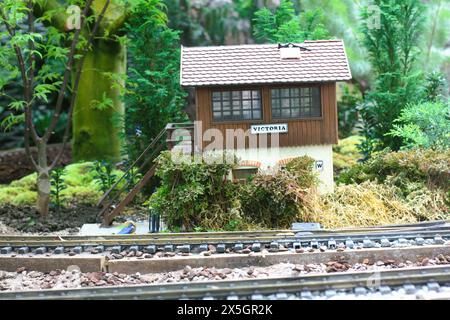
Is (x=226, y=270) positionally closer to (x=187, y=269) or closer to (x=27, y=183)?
(x=187, y=269)

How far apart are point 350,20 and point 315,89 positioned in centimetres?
747

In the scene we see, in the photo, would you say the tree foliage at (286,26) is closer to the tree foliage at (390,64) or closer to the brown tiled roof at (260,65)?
the tree foliage at (390,64)

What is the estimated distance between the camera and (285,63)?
43.4 feet

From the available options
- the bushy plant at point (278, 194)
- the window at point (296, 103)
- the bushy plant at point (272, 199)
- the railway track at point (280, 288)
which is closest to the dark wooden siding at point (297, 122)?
the window at point (296, 103)

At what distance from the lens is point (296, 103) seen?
43.5 feet

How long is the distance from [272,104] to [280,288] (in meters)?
5.75

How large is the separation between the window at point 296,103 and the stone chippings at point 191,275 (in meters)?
4.61

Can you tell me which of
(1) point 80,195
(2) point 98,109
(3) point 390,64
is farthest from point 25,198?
(3) point 390,64

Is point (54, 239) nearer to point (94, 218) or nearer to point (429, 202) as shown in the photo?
point (94, 218)

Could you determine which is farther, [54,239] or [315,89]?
[315,89]

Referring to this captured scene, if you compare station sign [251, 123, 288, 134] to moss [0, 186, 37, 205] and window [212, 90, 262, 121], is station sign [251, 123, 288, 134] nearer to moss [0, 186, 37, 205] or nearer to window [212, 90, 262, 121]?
window [212, 90, 262, 121]

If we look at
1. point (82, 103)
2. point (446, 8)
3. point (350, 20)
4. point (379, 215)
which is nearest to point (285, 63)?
point (379, 215)

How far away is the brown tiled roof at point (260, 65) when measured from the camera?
12844mm

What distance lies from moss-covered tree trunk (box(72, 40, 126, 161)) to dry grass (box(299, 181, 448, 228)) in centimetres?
655
